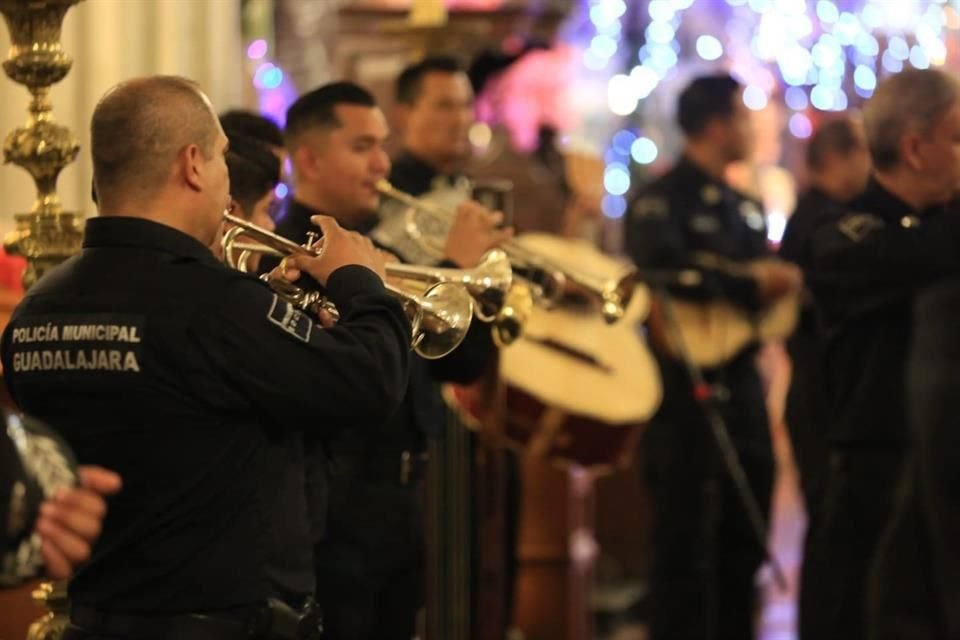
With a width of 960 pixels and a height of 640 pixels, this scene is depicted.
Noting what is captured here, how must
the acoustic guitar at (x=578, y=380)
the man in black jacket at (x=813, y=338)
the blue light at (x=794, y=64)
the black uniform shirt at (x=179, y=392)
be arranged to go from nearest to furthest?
the black uniform shirt at (x=179, y=392) → the man in black jacket at (x=813, y=338) → the acoustic guitar at (x=578, y=380) → the blue light at (x=794, y=64)

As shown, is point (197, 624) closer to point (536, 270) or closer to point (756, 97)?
point (536, 270)

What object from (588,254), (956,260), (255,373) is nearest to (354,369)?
(255,373)

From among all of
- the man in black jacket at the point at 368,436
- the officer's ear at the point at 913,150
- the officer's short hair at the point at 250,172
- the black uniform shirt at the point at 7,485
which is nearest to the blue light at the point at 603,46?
the officer's ear at the point at 913,150

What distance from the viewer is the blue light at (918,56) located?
12578 mm

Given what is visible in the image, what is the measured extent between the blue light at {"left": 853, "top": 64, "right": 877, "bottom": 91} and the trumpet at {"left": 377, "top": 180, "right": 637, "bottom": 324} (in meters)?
8.55

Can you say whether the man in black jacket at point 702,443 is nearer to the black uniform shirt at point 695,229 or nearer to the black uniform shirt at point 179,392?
the black uniform shirt at point 695,229

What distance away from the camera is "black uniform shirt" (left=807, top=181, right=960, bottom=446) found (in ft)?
13.9

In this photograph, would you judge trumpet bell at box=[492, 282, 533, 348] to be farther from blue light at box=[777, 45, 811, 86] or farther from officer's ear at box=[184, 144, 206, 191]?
blue light at box=[777, 45, 811, 86]

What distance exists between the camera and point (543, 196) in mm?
8344

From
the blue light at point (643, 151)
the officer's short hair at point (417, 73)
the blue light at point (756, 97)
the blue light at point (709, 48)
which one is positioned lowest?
the officer's short hair at point (417, 73)

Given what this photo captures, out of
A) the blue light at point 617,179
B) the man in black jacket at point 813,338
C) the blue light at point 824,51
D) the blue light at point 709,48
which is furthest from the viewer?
the blue light at point 824,51

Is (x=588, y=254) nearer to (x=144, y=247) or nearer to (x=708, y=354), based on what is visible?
(x=708, y=354)

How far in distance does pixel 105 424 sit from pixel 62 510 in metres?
0.48

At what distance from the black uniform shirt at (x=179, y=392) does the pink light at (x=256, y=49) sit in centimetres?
580
